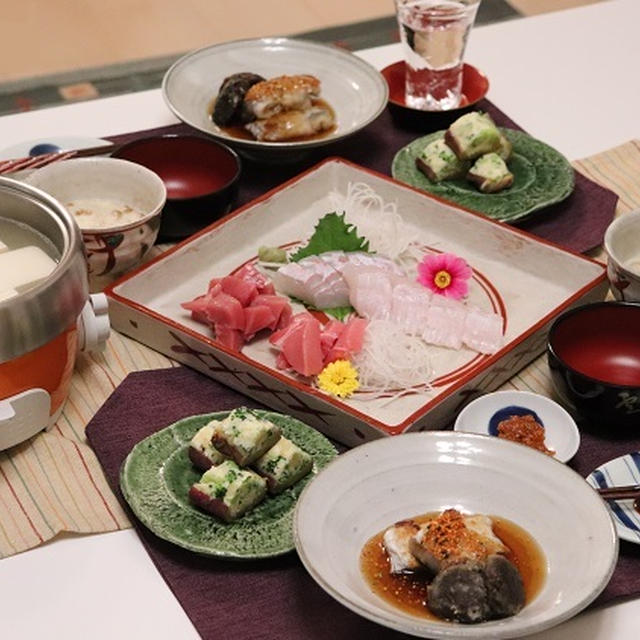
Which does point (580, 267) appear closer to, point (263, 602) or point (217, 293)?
point (217, 293)

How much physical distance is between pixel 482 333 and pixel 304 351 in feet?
0.86

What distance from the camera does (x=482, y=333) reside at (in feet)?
5.79

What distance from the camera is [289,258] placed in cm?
195

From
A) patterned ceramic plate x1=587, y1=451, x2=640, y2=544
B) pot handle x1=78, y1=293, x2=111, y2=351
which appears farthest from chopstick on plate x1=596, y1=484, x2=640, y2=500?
pot handle x1=78, y1=293, x2=111, y2=351

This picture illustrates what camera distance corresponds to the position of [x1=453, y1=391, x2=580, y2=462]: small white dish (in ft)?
5.23

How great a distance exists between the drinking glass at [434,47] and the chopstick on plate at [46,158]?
1.92ft

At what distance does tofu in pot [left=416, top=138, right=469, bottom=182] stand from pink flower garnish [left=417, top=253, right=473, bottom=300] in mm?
279

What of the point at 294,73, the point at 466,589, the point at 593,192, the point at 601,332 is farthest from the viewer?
the point at 294,73

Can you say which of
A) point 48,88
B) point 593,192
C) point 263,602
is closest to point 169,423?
point 263,602

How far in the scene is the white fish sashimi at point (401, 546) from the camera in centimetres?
134

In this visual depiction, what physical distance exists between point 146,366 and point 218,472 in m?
0.34

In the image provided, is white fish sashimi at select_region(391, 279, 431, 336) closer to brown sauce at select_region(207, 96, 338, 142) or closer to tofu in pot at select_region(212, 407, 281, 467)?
tofu in pot at select_region(212, 407, 281, 467)

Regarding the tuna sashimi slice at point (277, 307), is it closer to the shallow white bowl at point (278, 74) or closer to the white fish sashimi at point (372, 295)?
the white fish sashimi at point (372, 295)

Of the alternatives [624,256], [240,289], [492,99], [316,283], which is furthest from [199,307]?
[492,99]
